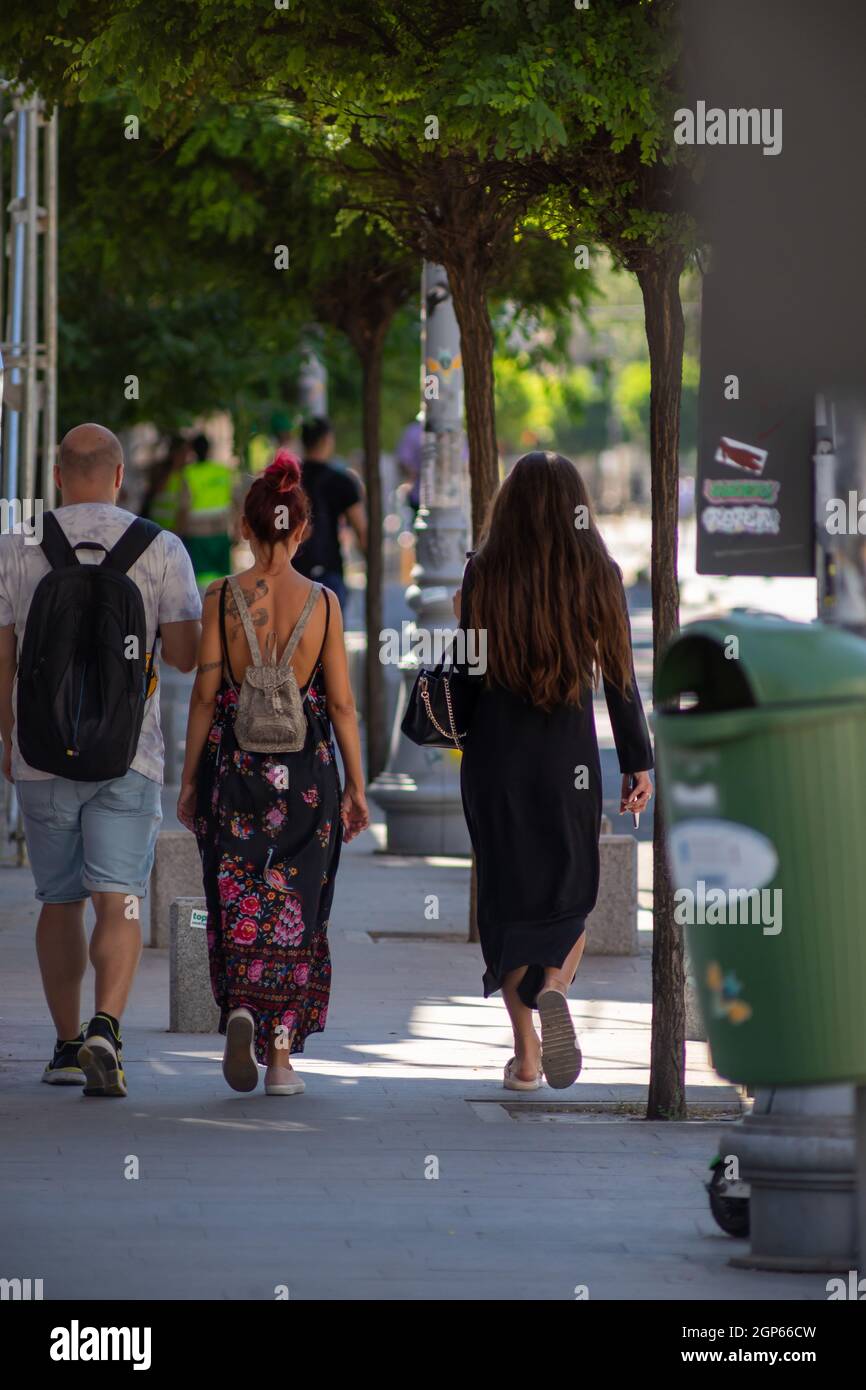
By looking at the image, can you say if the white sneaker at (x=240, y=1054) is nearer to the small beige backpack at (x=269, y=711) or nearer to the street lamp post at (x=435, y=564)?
the small beige backpack at (x=269, y=711)

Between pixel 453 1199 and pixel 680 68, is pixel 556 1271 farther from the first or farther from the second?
pixel 680 68

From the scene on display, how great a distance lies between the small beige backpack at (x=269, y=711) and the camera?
682 cm

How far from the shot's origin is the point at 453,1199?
5.61 m

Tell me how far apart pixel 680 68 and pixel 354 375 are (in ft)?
61.4

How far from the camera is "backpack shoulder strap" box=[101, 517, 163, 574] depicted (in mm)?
6863

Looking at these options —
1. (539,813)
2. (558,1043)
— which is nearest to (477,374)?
(539,813)

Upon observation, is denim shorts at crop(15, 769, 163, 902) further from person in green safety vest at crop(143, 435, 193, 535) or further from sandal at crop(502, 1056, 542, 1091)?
person in green safety vest at crop(143, 435, 193, 535)

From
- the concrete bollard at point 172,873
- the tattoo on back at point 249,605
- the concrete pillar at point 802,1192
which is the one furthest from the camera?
the concrete bollard at point 172,873

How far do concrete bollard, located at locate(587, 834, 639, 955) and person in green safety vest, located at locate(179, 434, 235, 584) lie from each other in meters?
7.50

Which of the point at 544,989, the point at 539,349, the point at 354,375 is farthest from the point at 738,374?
the point at 354,375

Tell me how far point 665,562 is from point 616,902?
3.47 metres

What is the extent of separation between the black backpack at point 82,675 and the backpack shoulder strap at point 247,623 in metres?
0.30

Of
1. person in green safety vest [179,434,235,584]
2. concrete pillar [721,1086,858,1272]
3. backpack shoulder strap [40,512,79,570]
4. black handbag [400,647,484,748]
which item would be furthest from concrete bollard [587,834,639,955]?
person in green safety vest [179,434,235,584]

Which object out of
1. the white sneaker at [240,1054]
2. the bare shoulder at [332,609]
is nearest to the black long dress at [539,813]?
the bare shoulder at [332,609]
